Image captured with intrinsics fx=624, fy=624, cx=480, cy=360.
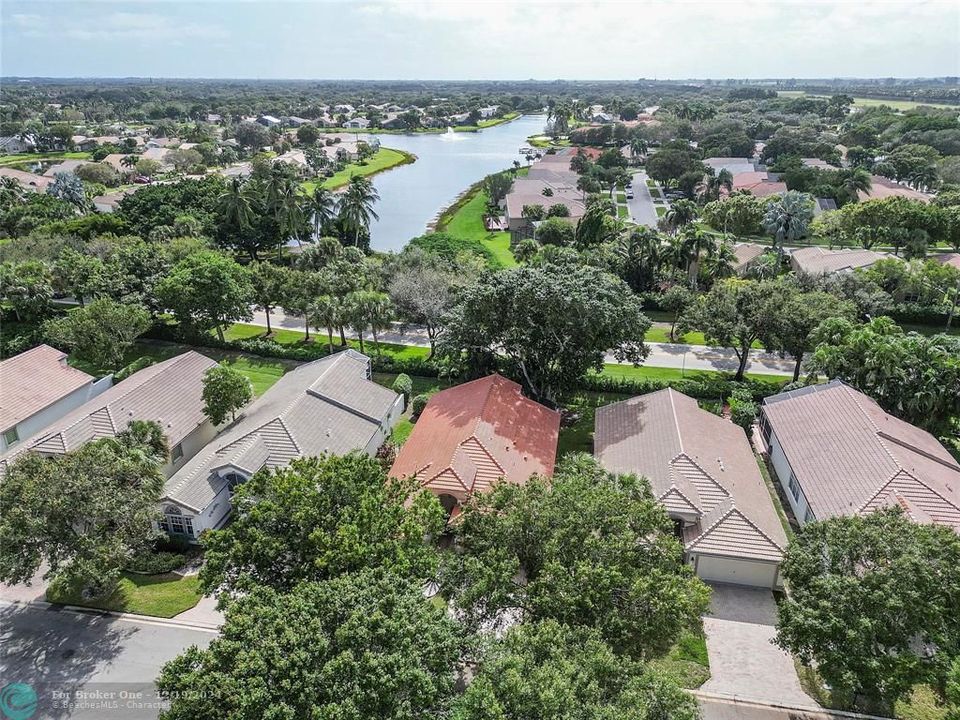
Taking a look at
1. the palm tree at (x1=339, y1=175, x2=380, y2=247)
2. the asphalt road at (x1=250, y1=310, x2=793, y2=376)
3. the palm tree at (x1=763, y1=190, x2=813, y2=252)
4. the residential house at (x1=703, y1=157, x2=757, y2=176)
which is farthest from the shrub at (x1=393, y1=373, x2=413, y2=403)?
the residential house at (x1=703, y1=157, x2=757, y2=176)

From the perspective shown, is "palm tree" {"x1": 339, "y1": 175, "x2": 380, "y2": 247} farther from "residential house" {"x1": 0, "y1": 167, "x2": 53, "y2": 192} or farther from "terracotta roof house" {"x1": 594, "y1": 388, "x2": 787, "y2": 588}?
"residential house" {"x1": 0, "y1": 167, "x2": 53, "y2": 192}

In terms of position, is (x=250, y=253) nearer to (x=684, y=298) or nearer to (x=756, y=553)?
(x=684, y=298)

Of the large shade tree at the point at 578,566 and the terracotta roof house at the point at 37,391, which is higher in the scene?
the large shade tree at the point at 578,566

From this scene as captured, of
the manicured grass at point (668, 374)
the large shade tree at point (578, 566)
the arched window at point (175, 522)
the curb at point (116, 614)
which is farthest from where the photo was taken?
the manicured grass at point (668, 374)

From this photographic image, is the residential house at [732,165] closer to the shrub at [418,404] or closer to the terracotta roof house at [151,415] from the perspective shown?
the shrub at [418,404]

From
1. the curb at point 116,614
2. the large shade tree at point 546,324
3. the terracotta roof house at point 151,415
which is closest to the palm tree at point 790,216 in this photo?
the large shade tree at point 546,324

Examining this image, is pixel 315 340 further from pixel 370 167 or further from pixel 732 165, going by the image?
pixel 732 165

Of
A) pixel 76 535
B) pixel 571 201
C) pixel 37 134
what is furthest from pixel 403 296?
pixel 37 134
